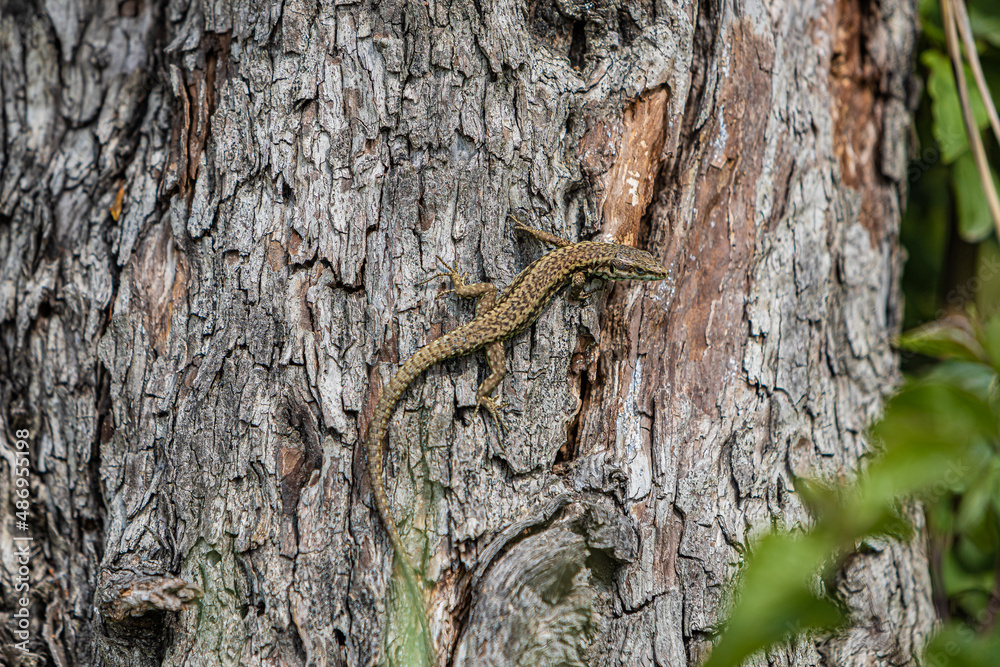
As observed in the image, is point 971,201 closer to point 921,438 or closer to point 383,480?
point 383,480

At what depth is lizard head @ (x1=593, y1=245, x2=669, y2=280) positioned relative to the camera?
262cm

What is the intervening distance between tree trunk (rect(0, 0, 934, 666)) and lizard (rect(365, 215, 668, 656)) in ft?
0.17

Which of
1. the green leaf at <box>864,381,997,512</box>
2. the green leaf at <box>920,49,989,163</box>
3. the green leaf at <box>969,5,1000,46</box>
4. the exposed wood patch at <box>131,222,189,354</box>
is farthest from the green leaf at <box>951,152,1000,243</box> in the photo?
the exposed wood patch at <box>131,222,189,354</box>

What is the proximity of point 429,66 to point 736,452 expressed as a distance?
183 cm

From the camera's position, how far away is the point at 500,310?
98.3 inches

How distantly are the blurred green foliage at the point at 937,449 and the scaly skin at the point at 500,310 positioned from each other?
3.44 ft

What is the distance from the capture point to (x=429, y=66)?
Result: 2.50 m

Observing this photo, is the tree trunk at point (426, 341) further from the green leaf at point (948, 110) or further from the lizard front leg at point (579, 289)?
the green leaf at point (948, 110)

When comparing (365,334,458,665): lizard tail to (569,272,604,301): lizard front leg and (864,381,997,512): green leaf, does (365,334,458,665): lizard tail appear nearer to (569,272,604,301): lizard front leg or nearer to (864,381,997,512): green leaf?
(569,272,604,301): lizard front leg

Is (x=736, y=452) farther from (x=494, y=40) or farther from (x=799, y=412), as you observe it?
(x=494, y=40)

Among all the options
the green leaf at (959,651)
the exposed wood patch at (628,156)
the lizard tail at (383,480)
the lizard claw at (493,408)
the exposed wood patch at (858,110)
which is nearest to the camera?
the green leaf at (959,651)

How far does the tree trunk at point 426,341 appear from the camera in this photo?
230 centimetres

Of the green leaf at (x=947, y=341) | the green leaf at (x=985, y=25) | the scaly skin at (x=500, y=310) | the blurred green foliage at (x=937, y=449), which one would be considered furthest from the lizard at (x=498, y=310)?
the green leaf at (x=985, y=25)

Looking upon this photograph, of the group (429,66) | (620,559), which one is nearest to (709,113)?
(429,66)
